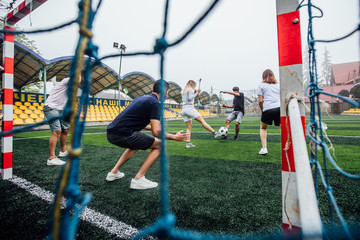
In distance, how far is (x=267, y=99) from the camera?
3.16 metres

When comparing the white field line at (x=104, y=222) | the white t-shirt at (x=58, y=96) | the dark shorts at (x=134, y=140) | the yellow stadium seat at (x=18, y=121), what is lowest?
the white field line at (x=104, y=222)

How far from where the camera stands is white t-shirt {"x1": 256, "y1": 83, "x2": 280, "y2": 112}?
10.1ft

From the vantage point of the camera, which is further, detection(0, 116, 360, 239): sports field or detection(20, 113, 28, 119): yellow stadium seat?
detection(20, 113, 28, 119): yellow stadium seat

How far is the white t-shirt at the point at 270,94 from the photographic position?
308 cm

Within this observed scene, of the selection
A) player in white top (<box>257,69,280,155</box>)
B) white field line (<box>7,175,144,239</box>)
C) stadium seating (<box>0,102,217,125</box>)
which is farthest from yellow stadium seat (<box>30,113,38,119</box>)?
player in white top (<box>257,69,280,155</box>)

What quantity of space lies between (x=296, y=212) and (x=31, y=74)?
17.2 m

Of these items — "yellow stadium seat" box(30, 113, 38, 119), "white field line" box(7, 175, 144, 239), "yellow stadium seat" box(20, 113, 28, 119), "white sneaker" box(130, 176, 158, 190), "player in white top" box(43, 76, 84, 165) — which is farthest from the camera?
"yellow stadium seat" box(30, 113, 38, 119)

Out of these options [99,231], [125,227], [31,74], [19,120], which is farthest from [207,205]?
[31,74]

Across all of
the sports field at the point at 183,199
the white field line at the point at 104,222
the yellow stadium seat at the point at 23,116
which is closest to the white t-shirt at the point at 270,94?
the sports field at the point at 183,199

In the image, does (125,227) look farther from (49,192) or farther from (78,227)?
(49,192)

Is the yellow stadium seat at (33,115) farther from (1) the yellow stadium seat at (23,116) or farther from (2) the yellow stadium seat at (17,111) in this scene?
(2) the yellow stadium seat at (17,111)

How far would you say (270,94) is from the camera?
10.2ft

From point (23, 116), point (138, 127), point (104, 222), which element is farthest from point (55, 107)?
point (23, 116)

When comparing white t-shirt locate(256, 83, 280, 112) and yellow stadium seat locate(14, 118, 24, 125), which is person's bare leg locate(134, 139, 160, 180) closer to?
white t-shirt locate(256, 83, 280, 112)
